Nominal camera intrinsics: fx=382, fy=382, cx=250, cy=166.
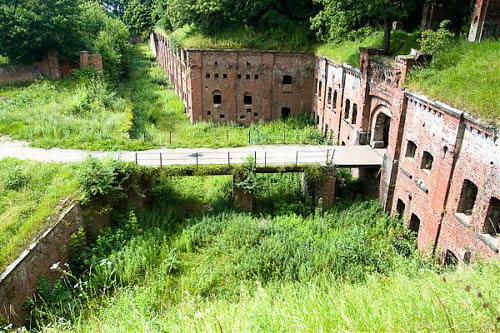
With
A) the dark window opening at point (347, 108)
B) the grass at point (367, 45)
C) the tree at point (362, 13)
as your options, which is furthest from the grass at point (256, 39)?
the dark window opening at point (347, 108)

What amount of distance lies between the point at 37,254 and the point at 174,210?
584 cm

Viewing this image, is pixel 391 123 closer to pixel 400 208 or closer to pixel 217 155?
pixel 400 208

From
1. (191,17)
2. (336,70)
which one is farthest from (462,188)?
(191,17)

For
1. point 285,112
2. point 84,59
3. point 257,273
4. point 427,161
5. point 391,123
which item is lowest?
point 257,273

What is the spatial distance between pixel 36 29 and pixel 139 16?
36857 millimetres

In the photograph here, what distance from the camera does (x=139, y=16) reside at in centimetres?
6112

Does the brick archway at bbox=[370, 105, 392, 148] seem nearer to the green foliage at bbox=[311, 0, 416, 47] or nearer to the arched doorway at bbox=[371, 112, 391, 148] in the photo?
the arched doorway at bbox=[371, 112, 391, 148]

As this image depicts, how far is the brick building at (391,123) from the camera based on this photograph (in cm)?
1044

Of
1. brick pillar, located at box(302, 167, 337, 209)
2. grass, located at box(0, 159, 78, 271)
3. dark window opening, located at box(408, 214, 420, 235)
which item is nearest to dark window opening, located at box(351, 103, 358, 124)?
brick pillar, located at box(302, 167, 337, 209)

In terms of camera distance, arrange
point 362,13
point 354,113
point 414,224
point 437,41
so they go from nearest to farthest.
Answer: point 437,41 < point 414,224 < point 362,13 < point 354,113

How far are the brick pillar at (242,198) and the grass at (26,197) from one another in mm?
5929

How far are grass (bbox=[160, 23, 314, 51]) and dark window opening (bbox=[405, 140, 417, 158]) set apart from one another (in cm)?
1342

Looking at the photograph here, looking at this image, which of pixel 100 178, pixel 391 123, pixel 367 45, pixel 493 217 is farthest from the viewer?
pixel 367 45

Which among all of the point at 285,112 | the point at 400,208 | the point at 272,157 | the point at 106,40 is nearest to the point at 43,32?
the point at 106,40
